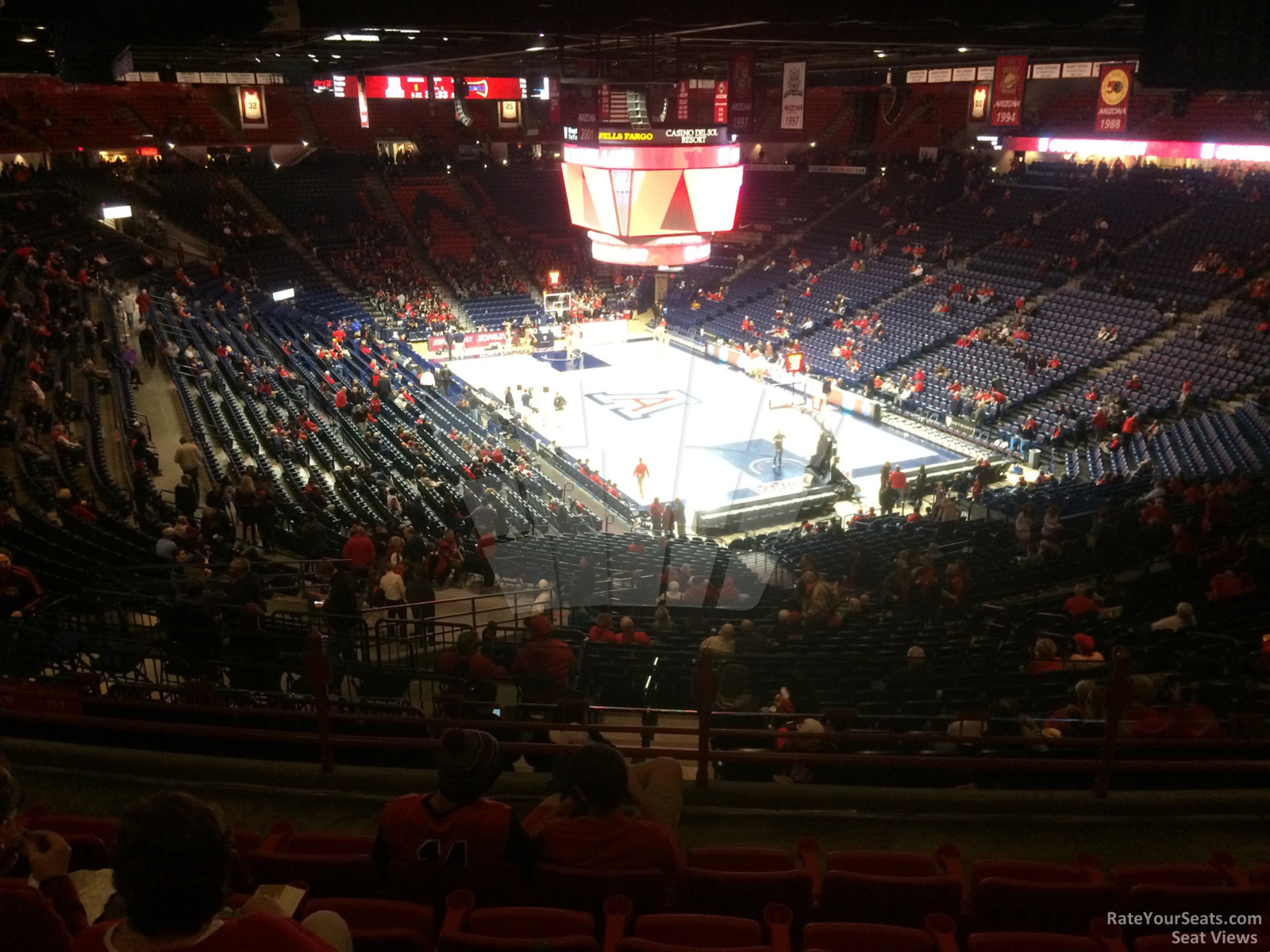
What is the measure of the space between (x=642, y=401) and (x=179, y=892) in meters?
27.0

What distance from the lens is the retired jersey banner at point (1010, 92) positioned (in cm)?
1839

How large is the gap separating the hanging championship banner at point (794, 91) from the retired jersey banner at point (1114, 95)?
581cm

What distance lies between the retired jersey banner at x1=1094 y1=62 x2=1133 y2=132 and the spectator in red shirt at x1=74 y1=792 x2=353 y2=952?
20888mm

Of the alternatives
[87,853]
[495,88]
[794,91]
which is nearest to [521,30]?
[87,853]

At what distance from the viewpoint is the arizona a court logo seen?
27656 millimetres

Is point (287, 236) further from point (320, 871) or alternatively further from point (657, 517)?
point (320, 871)

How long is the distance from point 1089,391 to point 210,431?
2039 centimetres

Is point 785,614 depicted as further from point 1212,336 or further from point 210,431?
point 1212,336

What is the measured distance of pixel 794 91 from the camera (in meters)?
19.5

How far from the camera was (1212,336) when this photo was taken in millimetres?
23531

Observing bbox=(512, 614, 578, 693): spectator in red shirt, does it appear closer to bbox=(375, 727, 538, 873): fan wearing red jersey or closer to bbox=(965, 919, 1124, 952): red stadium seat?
bbox=(375, 727, 538, 873): fan wearing red jersey

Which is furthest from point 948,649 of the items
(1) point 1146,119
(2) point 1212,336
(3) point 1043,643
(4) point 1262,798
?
(1) point 1146,119

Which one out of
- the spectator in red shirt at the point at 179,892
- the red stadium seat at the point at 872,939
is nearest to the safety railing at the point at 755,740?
the red stadium seat at the point at 872,939

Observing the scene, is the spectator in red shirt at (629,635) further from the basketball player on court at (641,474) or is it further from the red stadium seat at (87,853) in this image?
the basketball player on court at (641,474)
